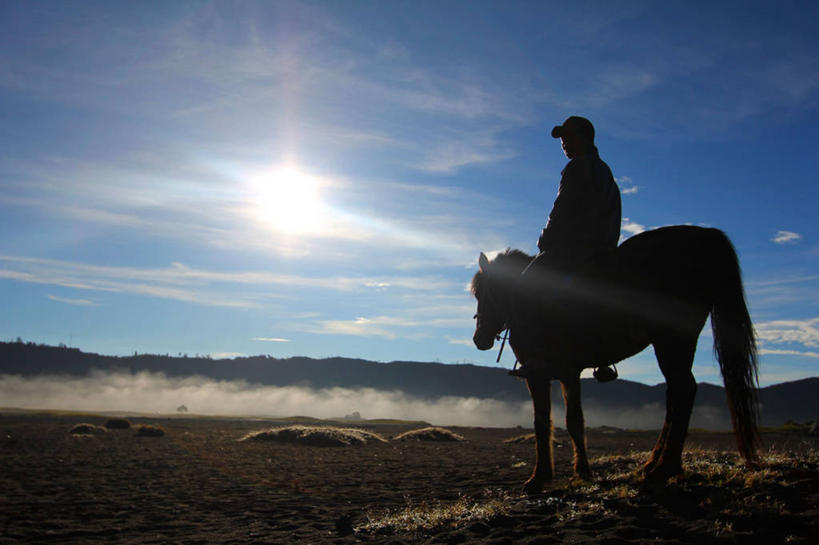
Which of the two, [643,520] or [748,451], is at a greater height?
[748,451]

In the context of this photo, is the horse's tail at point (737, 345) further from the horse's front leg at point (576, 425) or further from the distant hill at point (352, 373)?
the distant hill at point (352, 373)

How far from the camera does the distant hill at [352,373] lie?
131125 mm

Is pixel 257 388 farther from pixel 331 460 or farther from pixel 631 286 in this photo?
pixel 631 286

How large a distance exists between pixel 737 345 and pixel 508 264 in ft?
10.8

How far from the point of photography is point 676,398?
19.6ft

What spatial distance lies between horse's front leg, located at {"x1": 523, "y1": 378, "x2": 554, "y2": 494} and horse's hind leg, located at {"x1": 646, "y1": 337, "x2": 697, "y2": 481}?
161cm

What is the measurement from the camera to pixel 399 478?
41.7ft

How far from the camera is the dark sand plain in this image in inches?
178

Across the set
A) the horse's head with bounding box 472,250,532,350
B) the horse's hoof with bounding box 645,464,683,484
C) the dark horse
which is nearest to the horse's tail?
the dark horse

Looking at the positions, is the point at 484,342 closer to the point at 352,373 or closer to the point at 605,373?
the point at 605,373

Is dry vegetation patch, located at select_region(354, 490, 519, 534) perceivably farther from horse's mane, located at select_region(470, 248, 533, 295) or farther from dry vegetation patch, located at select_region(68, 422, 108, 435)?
dry vegetation patch, located at select_region(68, 422, 108, 435)

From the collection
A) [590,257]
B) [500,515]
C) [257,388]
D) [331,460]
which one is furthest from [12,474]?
[257,388]

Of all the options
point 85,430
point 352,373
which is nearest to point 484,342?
point 85,430

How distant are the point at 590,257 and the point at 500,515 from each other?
3.25 meters
